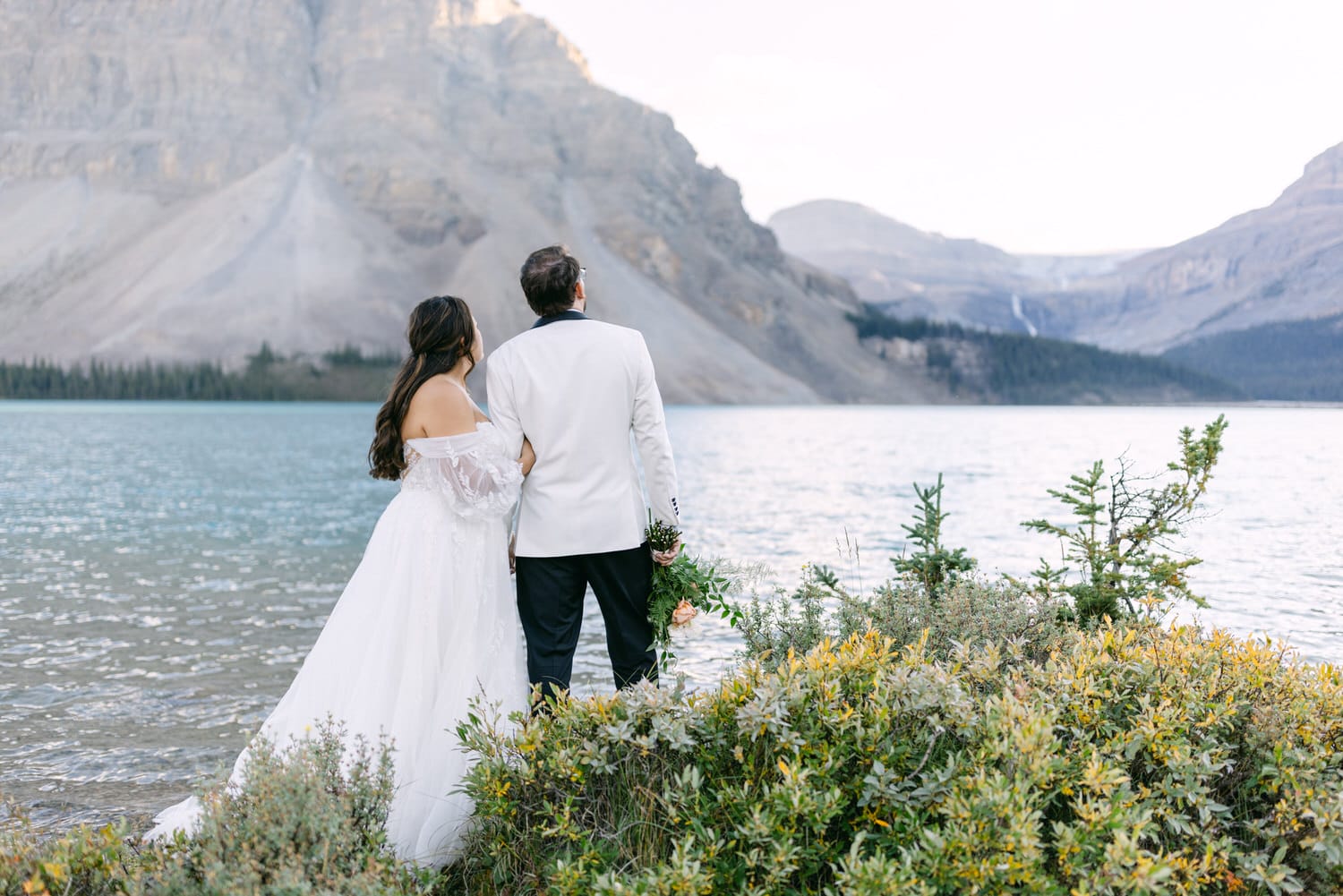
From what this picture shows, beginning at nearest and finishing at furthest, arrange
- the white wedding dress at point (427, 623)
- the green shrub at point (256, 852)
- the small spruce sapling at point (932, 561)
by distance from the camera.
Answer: the green shrub at point (256, 852) < the white wedding dress at point (427, 623) < the small spruce sapling at point (932, 561)

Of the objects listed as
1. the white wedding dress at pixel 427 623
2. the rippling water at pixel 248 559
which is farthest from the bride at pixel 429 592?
the rippling water at pixel 248 559

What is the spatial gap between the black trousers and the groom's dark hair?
140 cm

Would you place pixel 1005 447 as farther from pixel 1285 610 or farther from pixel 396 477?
pixel 396 477

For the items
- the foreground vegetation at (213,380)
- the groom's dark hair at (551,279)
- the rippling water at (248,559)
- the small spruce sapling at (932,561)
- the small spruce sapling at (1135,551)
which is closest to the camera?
the groom's dark hair at (551,279)

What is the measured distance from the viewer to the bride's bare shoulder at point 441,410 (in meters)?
5.36

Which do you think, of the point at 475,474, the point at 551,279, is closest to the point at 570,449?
the point at 475,474

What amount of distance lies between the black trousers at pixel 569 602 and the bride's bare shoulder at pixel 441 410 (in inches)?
33.4

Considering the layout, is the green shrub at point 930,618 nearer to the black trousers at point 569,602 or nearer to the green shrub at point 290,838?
the black trousers at point 569,602

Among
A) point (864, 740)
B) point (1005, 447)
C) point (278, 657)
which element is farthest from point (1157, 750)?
point (1005, 447)

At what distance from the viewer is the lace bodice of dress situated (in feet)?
17.1

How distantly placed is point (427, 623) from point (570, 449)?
123cm

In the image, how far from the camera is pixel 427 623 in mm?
5168

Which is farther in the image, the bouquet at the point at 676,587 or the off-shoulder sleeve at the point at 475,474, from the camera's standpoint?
the bouquet at the point at 676,587

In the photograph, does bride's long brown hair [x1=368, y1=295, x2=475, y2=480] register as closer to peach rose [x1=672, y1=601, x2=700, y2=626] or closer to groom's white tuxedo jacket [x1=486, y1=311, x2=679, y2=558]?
groom's white tuxedo jacket [x1=486, y1=311, x2=679, y2=558]
